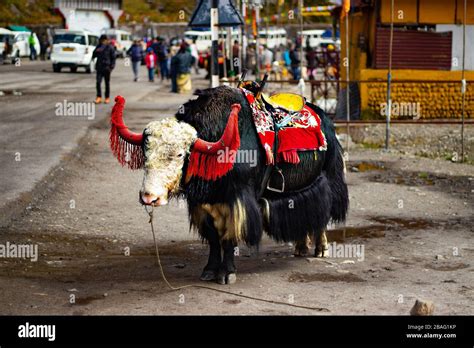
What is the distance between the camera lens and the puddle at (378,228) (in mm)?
10148

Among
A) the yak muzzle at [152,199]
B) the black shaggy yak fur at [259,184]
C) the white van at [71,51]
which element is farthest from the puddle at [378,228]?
the white van at [71,51]

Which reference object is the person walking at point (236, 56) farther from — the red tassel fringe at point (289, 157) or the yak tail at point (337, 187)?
the red tassel fringe at point (289, 157)

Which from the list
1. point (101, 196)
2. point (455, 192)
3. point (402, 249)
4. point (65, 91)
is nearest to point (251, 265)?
point (402, 249)

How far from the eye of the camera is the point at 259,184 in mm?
8234

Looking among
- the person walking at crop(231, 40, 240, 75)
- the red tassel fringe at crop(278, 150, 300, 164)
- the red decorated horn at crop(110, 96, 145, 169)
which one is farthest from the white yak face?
the person walking at crop(231, 40, 240, 75)

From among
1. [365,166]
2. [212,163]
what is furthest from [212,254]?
[365,166]

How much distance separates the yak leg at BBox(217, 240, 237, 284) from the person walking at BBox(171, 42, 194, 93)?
22572mm

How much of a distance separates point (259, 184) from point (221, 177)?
58 centimetres

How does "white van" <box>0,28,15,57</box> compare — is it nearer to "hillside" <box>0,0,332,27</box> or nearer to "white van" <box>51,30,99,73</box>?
"white van" <box>51,30,99,73</box>

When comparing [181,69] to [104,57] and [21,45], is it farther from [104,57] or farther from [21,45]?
[21,45]

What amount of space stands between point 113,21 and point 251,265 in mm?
67763

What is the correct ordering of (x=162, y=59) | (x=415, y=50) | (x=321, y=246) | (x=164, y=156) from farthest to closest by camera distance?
1. (x=162, y=59)
2. (x=415, y=50)
3. (x=321, y=246)
4. (x=164, y=156)

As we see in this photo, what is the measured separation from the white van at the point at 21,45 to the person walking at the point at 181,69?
2232 cm

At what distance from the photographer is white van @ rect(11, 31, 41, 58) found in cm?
5269
